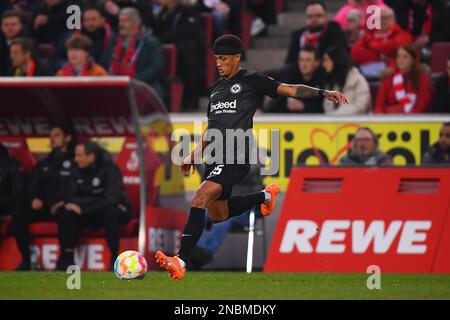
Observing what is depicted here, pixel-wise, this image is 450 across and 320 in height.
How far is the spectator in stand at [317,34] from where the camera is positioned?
1825 centimetres

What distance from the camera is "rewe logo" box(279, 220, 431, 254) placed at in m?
14.8

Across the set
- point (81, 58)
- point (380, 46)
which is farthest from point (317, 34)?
point (81, 58)

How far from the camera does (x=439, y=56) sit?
18531 mm

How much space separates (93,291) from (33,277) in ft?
6.39

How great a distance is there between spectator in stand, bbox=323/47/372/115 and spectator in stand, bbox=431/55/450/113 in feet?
3.05

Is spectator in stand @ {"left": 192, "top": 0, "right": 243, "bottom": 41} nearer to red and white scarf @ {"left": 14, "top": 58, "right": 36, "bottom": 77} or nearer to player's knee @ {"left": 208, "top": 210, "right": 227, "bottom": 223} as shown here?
red and white scarf @ {"left": 14, "top": 58, "right": 36, "bottom": 77}

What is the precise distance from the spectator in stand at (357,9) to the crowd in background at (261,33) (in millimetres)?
21

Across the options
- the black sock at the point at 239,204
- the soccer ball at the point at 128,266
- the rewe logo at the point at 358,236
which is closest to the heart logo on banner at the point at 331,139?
the rewe logo at the point at 358,236

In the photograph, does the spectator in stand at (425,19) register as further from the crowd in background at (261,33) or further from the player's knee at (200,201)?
the player's knee at (200,201)

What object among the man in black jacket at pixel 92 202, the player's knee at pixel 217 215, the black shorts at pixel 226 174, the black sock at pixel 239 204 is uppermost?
the black shorts at pixel 226 174

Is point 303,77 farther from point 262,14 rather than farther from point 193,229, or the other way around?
point 193,229

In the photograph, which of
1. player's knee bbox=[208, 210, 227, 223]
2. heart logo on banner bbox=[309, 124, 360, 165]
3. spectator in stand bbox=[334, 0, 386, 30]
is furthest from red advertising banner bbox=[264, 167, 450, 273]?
spectator in stand bbox=[334, 0, 386, 30]
